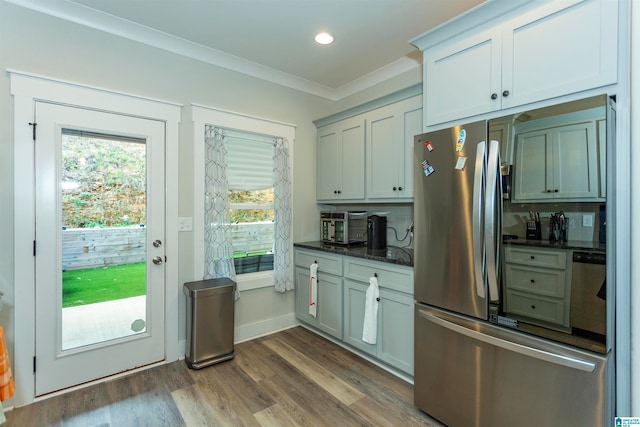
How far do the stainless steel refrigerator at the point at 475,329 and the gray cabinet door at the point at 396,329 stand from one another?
0.28 m

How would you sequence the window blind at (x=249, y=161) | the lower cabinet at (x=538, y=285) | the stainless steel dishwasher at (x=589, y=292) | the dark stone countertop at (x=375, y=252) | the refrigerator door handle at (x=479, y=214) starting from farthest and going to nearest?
1. the window blind at (x=249, y=161)
2. the dark stone countertop at (x=375, y=252)
3. the refrigerator door handle at (x=479, y=214)
4. the lower cabinet at (x=538, y=285)
5. the stainless steel dishwasher at (x=589, y=292)

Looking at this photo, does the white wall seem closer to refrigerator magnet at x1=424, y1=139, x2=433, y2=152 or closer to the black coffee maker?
the black coffee maker

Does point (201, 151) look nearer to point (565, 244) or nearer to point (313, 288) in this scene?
point (313, 288)

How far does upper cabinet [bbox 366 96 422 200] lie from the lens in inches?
105

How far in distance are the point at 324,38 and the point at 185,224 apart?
80.3 inches

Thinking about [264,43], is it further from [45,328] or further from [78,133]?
[45,328]

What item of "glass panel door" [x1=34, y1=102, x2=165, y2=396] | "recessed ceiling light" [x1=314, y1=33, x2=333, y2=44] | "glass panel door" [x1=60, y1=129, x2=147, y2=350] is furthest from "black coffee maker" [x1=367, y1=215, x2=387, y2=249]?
"glass panel door" [x1=60, y1=129, x2=147, y2=350]

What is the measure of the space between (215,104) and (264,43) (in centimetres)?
73

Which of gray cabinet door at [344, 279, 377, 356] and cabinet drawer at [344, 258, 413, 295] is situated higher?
cabinet drawer at [344, 258, 413, 295]

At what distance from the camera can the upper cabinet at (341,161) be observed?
124 inches

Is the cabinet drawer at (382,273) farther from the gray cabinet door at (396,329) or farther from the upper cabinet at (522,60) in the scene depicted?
the upper cabinet at (522,60)

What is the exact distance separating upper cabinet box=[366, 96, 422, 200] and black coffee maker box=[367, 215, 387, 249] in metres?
0.25

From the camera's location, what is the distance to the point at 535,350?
152cm

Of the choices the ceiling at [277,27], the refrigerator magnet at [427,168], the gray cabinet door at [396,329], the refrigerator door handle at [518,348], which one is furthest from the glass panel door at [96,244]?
the refrigerator door handle at [518,348]
